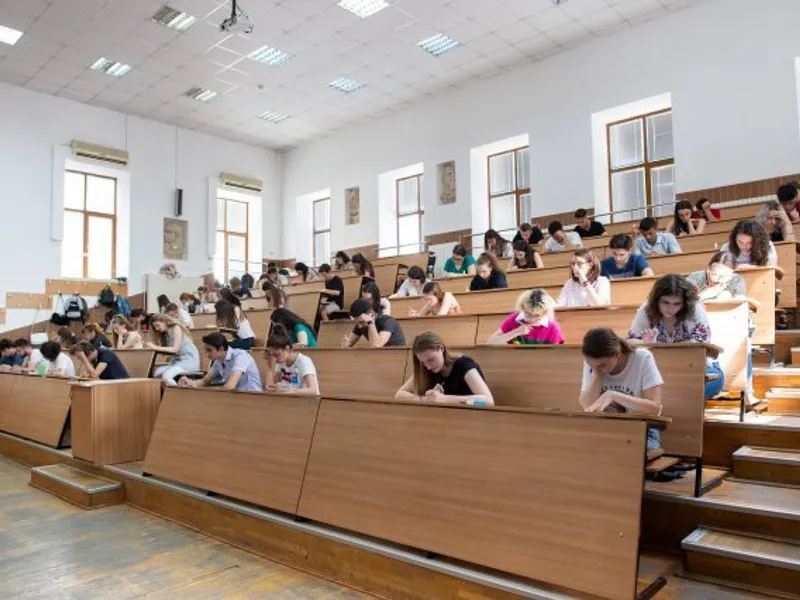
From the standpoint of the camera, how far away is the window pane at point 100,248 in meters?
10.9

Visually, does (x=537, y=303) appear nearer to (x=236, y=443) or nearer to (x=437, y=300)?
(x=437, y=300)

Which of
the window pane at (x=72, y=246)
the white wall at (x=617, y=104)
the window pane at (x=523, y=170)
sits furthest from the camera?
the window pane at (x=72, y=246)

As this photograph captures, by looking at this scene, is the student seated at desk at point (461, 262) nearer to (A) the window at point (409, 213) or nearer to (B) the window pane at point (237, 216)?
(A) the window at point (409, 213)

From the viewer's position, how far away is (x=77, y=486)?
3.61 m

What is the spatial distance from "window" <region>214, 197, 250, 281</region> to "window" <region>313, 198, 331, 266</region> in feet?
4.75

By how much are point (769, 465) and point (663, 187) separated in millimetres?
6917

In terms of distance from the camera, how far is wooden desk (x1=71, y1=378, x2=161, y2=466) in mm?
3869

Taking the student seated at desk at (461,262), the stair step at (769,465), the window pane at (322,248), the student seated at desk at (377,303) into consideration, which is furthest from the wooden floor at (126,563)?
the window pane at (322,248)

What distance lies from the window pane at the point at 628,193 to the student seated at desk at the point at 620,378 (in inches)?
272

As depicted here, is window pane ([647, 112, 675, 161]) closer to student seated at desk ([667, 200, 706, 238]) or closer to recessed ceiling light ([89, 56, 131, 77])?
student seated at desk ([667, 200, 706, 238])

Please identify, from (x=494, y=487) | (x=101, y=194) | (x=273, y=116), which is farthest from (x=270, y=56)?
(x=494, y=487)

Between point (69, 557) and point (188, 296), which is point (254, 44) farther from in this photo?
point (69, 557)

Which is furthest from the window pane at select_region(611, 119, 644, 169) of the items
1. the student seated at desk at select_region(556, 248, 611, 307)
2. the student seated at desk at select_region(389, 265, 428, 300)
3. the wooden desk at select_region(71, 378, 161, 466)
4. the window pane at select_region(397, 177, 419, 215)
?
the wooden desk at select_region(71, 378, 161, 466)

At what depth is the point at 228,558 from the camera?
265cm
